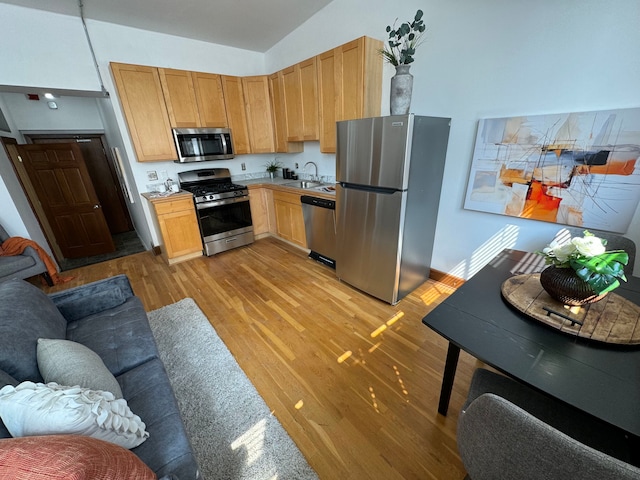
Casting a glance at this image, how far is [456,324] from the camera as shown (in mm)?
1107

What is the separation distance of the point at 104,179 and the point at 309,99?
15.6 feet

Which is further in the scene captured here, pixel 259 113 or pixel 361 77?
pixel 259 113

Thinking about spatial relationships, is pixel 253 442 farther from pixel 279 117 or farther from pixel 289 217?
pixel 279 117

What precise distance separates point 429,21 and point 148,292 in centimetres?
401

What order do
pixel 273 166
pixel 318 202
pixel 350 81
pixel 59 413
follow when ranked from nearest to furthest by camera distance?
pixel 59 413, pixel 350 81, pixel 318 202, pixel 273 166

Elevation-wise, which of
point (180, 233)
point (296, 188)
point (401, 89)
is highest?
point (401, 89)

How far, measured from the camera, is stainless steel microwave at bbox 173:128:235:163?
350 centimetres

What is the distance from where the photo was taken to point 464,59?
212 cm

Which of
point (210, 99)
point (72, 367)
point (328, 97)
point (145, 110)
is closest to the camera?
point (72, 367)

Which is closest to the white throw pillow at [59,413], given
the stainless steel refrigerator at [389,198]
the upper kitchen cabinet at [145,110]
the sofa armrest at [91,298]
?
the sofa armrest at [91,298]

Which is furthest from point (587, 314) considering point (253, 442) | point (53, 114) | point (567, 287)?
point (53, 114)

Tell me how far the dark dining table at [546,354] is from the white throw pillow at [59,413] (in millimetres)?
1277

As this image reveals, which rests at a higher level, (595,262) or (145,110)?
(145,110)

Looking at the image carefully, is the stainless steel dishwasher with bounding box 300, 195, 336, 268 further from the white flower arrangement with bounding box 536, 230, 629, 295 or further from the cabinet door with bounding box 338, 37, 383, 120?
the white flower arrangement with bounding box 536, 230, 629, 295
